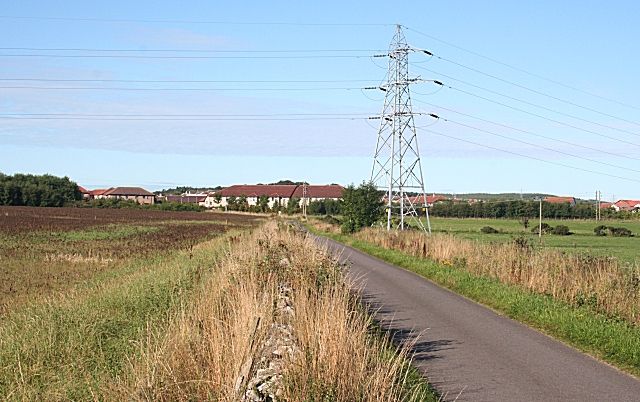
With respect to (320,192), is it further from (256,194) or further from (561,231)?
(561,231)

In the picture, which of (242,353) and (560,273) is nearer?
(242,353)

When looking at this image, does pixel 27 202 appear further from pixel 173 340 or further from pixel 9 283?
pixel 173 340

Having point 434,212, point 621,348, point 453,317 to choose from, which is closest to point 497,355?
point 621,348

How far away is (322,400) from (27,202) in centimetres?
13725

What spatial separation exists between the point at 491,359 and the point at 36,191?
439 feet

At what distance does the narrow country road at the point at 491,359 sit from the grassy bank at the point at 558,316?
1.22ft

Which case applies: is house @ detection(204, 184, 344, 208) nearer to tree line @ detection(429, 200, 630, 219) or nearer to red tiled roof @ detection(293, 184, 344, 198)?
red tiled roof @ detection(293, 184, 344, 198)

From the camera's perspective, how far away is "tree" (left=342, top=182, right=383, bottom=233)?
52125 millimetres

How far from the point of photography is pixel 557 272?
1833cm

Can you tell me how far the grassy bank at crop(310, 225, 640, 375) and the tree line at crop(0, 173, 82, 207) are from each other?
120740 mm

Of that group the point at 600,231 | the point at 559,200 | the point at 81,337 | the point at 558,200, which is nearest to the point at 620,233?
the point at 600,231

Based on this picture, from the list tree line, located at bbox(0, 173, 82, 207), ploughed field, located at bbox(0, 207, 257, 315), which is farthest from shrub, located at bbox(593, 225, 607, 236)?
tree line, located at bbox(0, 173, 82, 207)

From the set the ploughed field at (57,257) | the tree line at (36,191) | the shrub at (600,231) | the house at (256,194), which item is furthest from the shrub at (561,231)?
the house at (256,194)

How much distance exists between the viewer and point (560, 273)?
18.0 m
